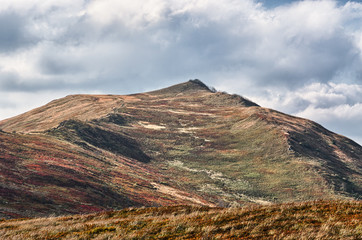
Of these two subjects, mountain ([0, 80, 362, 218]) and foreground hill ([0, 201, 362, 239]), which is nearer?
foreground hill ([0, 201, 362, 239])

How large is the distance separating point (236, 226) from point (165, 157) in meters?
98.3

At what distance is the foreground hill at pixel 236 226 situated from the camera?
563 inches

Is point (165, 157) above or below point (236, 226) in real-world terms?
above

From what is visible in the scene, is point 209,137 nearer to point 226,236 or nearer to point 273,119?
point 273,119

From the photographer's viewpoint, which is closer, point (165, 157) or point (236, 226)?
point (236, 226)

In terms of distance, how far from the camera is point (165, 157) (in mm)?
113875

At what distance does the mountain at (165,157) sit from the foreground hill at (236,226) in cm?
2125

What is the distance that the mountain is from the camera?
5412 centimetres

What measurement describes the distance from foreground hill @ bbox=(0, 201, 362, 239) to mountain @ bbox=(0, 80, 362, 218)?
2125cm

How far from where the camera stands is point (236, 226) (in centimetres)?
1605

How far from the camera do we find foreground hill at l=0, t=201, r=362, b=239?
46.9 feet

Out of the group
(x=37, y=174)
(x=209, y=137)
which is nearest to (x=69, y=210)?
(x=37, y=174)

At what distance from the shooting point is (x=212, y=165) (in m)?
107

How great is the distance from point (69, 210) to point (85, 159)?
1318 inches
